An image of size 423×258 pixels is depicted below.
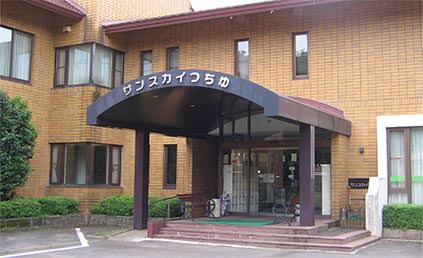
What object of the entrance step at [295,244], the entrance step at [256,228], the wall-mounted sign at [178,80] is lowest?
the entrance step at [295,244]

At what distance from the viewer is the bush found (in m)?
14.8

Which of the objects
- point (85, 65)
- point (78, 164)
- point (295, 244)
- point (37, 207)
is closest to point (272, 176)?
point (295, 244)

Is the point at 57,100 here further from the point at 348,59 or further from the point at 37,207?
the point at 348,59

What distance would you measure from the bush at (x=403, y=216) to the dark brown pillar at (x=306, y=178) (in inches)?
98.4

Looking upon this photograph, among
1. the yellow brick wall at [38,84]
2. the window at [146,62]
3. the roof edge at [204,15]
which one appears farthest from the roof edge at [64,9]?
the window at [146,62]

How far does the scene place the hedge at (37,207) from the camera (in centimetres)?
1688

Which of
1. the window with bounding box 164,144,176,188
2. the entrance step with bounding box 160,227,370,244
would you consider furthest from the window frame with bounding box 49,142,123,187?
the entrance step with bounding box 160,227,370,244

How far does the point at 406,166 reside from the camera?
53.3ft

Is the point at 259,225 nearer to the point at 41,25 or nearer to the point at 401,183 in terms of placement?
the point at 401,183

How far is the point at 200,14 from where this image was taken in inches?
752

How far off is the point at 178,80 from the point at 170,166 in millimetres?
7404

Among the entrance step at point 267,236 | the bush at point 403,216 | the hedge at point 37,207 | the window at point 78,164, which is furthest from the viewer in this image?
the window at point 78,164

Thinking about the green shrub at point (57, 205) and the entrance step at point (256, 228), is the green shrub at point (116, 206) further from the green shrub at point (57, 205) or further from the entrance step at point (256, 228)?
the entrance step at point (256, 228)

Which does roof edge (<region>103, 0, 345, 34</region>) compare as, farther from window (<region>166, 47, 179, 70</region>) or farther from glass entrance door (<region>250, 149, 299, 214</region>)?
glass entrance door (<region>250, 149, 299, 214</region>)
